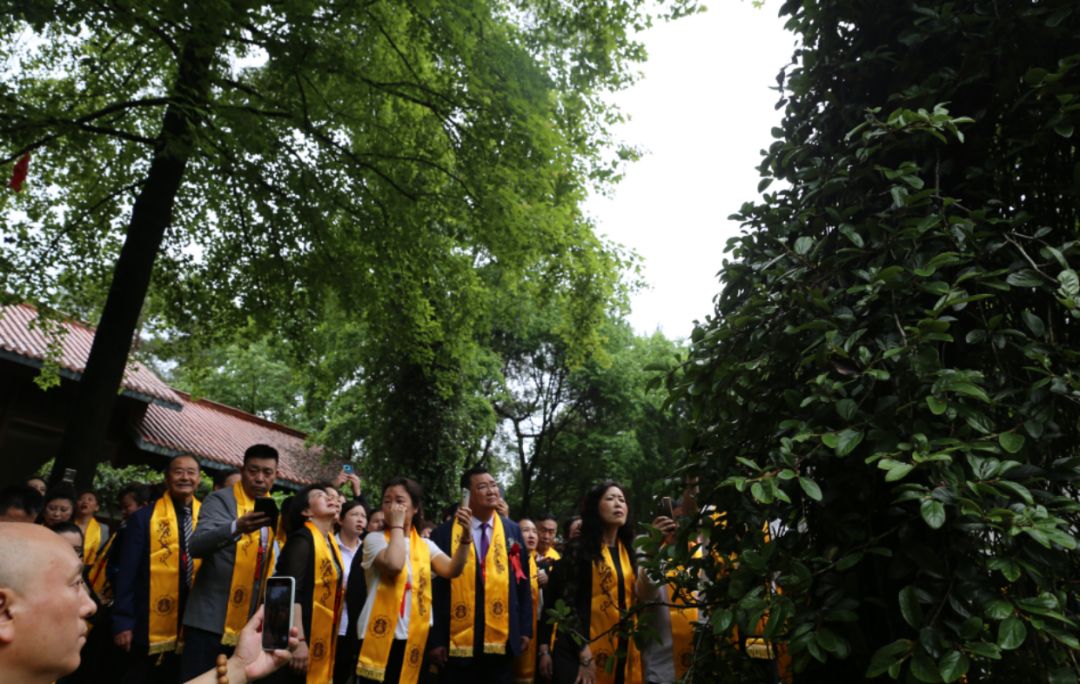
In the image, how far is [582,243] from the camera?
1220cm

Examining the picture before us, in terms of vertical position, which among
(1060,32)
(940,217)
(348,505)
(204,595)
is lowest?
(204,595)

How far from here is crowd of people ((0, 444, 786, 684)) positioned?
17.7 feet

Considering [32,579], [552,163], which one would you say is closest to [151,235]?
[552,163]

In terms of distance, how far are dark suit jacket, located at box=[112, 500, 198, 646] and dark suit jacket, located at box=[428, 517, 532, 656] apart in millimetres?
1813

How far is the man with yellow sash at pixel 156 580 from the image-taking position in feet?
17.7

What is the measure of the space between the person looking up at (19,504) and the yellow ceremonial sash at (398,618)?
9.46ft

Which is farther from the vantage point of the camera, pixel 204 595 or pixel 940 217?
pixel 204 595

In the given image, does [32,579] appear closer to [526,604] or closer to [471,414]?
[526,604]

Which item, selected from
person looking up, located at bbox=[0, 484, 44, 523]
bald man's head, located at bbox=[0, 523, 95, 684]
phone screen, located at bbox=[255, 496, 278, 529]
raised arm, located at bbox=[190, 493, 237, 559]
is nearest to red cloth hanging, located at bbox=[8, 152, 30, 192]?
person looking up, located at bbox=[0, 484, 44, 523]

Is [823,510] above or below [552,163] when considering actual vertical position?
below

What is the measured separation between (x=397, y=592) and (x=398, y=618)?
0.58 feet

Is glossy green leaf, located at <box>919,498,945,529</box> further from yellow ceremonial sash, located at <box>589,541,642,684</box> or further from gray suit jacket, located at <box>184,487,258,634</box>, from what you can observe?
gray suit jacket, located at <box>184,487,258,634</box>

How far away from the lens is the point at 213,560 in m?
5.54

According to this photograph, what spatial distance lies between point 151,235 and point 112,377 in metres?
1.74
